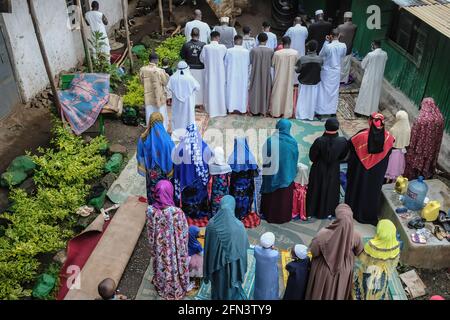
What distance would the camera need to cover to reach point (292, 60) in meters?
→ 8.45

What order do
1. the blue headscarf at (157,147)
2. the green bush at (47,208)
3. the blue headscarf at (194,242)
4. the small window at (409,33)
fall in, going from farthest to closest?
the small window at (409,33)
the blue headscarf at (157,147)
the green bush at (47,208)
the blue headscarf at (194,242)

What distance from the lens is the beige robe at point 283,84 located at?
8.45m

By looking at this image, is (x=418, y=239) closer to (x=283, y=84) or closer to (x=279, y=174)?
(x=279, y=174)

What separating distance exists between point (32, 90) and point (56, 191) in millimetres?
3581

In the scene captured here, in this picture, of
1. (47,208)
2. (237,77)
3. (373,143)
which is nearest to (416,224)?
(373,143)

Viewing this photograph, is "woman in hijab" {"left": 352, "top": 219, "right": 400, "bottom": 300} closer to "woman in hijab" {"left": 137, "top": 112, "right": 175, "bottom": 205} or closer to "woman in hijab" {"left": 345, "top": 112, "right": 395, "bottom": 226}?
"woman in hijab" {"left": 345, "top": 112, "right": 395, "bottom": 226}

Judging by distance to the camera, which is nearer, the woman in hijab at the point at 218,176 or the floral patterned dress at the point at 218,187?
the woman in hijab at the point at 218,176

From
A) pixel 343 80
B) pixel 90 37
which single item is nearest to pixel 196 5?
pixel 90 37

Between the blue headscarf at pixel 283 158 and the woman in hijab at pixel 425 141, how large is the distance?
1.94 meters

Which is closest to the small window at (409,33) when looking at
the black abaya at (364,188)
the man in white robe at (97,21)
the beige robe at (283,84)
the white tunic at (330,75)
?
the white tunic at (330,75)

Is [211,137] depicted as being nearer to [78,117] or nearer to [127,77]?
[78,117]

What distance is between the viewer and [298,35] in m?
9.99

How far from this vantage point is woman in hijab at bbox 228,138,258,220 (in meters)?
5.74

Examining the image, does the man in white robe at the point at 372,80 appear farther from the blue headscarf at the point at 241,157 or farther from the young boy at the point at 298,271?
the young boy at the point at 298,271
